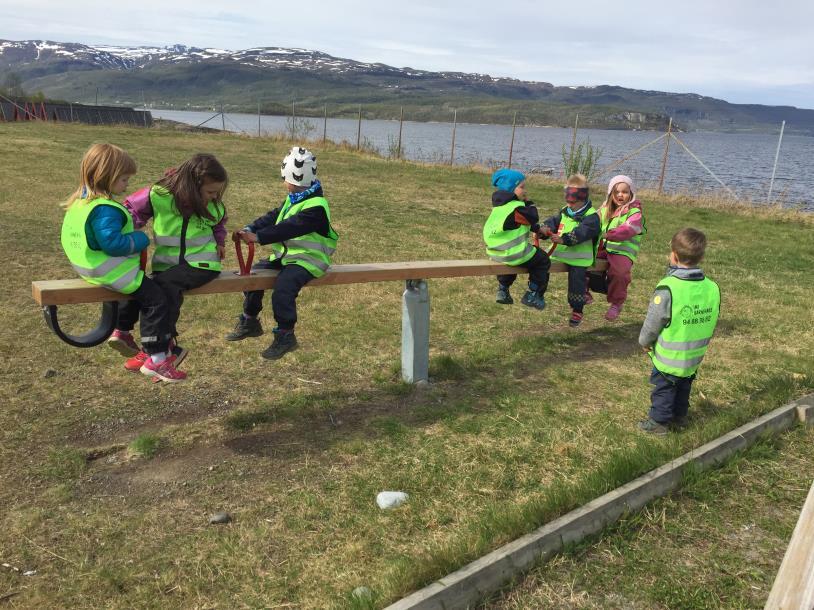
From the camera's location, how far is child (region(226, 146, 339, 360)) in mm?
4473

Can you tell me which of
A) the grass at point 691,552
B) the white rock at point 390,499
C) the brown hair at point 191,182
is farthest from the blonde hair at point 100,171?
the grass at point 691,552

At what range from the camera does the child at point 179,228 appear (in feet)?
13.3

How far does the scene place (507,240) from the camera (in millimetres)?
5852

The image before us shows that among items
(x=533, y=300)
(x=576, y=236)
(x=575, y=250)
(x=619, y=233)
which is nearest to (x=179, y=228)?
(x=533, y=300)

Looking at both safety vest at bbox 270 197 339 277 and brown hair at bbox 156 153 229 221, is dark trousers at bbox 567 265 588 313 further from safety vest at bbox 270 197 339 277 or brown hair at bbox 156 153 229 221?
brown hair at bbox 156 153 229 221

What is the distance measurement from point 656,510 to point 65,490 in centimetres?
321

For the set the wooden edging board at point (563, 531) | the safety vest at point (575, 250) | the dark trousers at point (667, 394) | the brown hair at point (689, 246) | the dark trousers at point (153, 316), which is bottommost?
the wooden edging board at point (563, 531)

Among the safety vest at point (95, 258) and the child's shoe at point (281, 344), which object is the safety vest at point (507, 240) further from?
the safety vest at point (95, 258)

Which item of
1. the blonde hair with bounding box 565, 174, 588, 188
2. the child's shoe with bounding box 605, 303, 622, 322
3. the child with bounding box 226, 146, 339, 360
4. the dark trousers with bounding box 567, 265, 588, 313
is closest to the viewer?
the child with bounding box 226, 146, 339, 360

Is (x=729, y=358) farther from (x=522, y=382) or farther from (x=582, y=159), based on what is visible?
(x=582, y=159)

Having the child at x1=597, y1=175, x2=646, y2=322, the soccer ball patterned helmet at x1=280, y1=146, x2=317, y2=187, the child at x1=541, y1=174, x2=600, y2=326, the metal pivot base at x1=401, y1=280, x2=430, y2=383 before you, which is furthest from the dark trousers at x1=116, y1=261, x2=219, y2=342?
the child at x1=597, y1=175, x2=646, y2=322

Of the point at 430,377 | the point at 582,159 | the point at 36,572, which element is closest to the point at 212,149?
the point at 582,159

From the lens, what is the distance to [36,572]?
2.94m

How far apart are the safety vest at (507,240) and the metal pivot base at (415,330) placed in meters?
1.12
